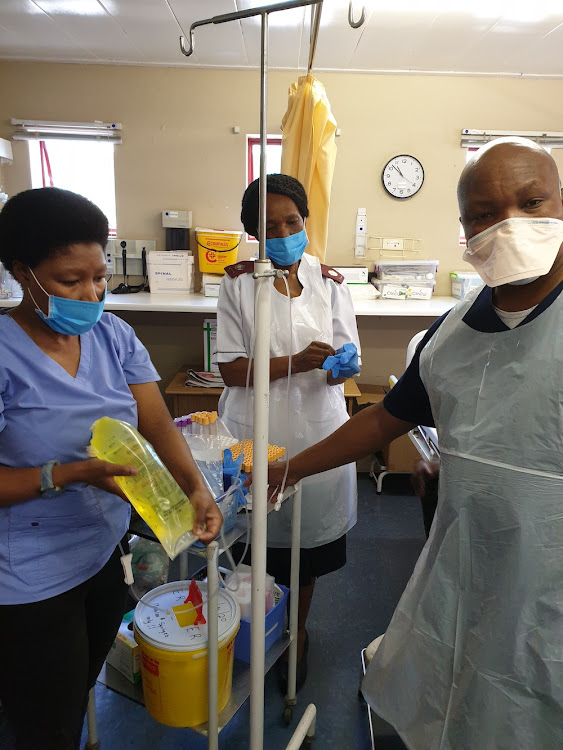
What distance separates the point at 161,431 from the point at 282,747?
3.56ft

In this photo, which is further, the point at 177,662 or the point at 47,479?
the point at 177,662

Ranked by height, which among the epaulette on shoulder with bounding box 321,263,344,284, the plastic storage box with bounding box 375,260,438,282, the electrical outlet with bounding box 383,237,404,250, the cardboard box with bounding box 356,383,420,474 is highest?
the electrical outlet with bounding box 383,237,404,250

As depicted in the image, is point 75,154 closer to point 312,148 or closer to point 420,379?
point 312,148

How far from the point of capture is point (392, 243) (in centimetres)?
355

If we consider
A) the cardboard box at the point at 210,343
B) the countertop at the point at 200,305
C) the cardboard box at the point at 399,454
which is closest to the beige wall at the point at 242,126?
the countertop at the point at 200,305

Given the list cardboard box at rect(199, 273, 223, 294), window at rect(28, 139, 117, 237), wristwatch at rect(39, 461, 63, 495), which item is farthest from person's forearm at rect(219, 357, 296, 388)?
window at rect(28, 139, 117, 237)

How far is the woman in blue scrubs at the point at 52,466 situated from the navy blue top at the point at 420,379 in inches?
18.0

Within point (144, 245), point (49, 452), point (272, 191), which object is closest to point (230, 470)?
point (49, 452)

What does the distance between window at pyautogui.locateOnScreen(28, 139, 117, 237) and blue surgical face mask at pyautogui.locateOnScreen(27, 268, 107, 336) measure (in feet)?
8.96

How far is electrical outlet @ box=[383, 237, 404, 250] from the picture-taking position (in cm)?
355

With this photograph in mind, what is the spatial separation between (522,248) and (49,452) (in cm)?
91

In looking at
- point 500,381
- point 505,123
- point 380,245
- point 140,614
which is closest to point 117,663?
point 140,614

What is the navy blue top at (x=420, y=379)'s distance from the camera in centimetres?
94

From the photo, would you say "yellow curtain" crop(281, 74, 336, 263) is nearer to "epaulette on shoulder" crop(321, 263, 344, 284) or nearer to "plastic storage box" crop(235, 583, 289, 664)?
"epaulette on shoulder" crop(321, 263, 344, 284)
